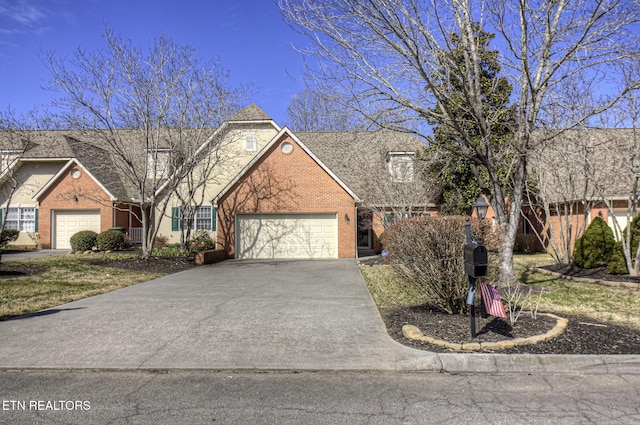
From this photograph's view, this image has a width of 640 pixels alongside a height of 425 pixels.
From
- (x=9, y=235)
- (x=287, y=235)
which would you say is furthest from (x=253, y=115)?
(x=9, y=235)

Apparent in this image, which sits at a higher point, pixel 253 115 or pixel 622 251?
pixel 253 115

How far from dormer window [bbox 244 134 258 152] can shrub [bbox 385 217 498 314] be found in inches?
688

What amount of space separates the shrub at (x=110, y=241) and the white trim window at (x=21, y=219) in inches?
259

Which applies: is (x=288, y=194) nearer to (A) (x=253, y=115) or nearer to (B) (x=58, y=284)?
(A) (x=253, y=115)

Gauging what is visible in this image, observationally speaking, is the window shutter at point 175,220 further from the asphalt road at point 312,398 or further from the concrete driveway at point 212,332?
the asphalt road at point 312,398

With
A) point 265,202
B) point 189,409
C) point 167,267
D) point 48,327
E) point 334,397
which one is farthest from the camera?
point 265,202

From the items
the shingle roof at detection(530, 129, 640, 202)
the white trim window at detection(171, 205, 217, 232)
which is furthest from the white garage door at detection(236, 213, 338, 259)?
the shingle roof at detection(530, 129, 640, 202)

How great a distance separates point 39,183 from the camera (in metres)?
23.9

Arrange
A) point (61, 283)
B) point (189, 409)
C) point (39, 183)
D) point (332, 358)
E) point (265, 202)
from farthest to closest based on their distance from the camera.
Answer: point (39, 183)
point (265, 202)
point (61, 283)
point (332, 358)
point (189, 409)

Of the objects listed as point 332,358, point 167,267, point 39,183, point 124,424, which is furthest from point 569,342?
point 39,183

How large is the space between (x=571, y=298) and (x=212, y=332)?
7.35 meters

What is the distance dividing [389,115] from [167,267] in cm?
995

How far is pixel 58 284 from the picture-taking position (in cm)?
1125

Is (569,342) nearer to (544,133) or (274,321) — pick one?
(274,321)
